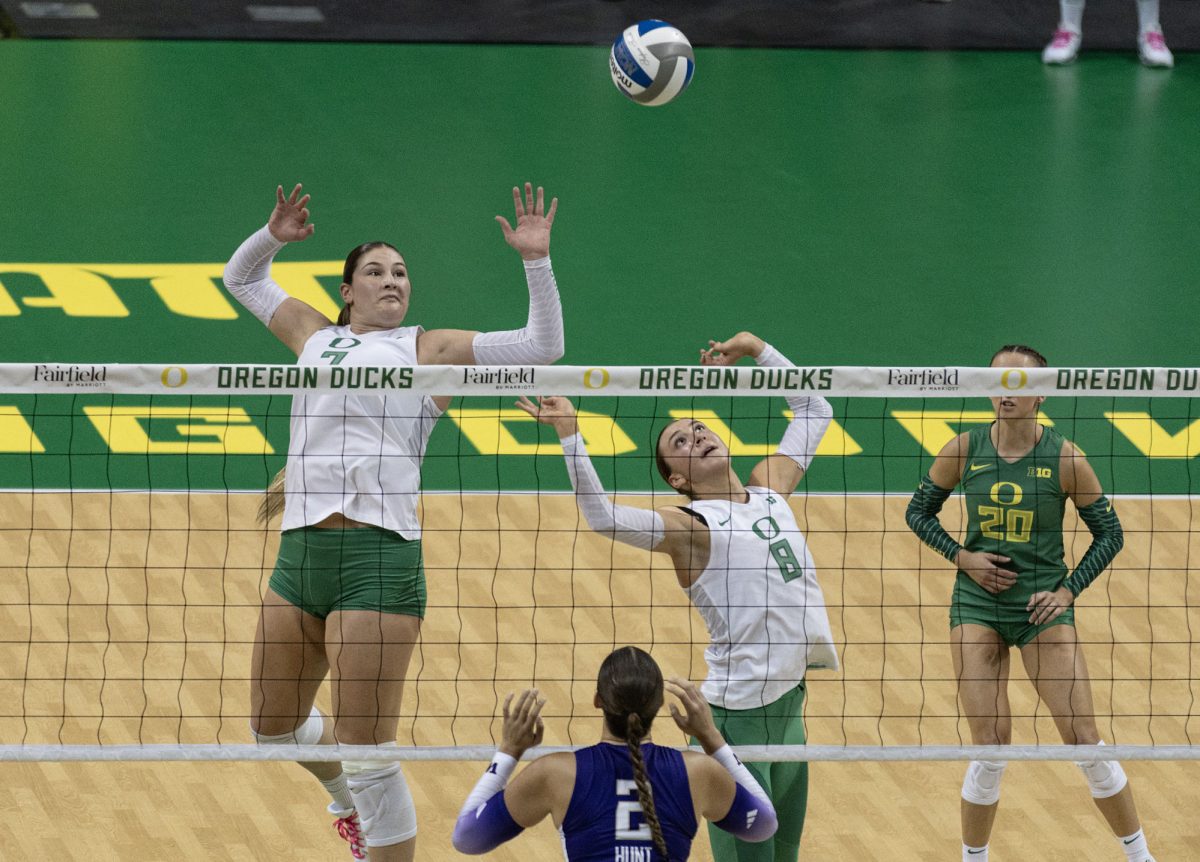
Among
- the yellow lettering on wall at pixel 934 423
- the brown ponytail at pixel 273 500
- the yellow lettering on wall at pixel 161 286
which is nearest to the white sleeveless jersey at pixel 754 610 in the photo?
the brown ponytail at pixel 273 500

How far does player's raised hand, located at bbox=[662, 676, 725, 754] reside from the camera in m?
5.31

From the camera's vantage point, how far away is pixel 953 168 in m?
14.2

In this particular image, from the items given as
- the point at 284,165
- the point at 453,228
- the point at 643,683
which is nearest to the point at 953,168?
the point at 453,228

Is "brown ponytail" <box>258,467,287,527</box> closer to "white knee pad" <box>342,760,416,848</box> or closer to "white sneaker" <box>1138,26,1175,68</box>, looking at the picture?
"white knee pad" <box>342,760,416,848</box>

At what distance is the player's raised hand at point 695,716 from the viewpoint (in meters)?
5.31

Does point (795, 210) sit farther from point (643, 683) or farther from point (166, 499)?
point (643, 683)

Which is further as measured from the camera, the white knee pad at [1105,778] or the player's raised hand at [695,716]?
the white knee pad at [1105,778]

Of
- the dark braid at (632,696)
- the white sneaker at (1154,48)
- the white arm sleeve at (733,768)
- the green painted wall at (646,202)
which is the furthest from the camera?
the white sneaker at (1154,48)

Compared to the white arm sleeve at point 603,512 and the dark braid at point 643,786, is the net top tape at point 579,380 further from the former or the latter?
the dark braid at point 643,786

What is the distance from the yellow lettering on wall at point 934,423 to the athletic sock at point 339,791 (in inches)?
176

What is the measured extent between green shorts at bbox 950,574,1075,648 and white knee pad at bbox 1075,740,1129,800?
0.47 metres

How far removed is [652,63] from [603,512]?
5047 millimetres

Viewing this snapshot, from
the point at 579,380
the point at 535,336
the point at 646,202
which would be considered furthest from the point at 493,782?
the point at 646,202

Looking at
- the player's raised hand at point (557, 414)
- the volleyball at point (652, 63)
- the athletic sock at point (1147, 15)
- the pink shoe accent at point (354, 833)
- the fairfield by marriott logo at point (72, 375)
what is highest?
the athletic sock at point (1147, 15)
